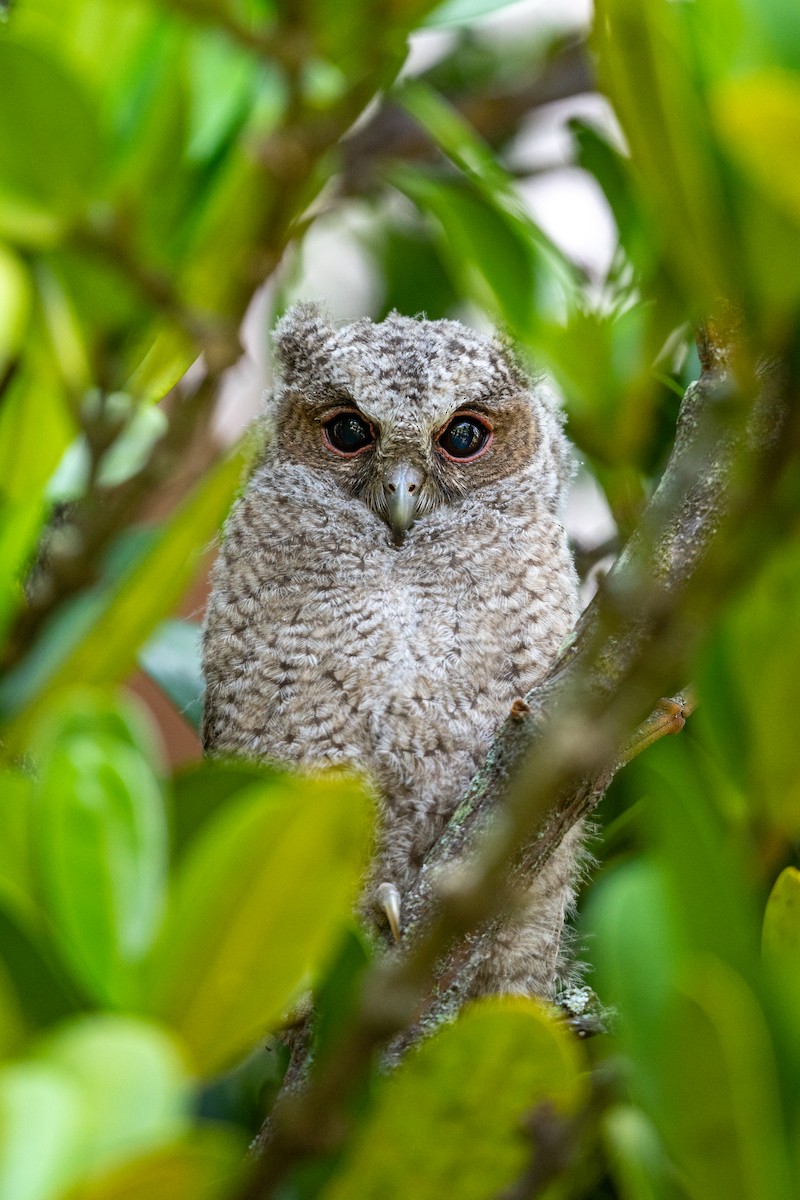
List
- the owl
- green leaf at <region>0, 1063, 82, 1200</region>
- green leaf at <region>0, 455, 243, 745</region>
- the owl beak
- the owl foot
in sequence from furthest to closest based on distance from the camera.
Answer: the owl beak, the owl, the owl foot, green leaf at <region>0, 455, 243, 745</region>, green leaf at <region>0, 1063, 82, 1200</region>

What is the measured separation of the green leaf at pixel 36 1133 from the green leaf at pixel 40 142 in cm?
44

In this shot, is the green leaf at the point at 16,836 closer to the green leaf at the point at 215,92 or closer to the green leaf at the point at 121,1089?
the green leaf at the point at 121,1089

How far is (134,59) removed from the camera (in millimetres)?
749

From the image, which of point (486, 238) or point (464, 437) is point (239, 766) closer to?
point (486, 238)

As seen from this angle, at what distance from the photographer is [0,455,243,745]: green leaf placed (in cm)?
63

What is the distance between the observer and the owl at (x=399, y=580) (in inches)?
73.6

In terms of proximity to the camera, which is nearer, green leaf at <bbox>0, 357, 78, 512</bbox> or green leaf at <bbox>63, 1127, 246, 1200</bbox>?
green leaf at <bbox>63, 1127, 246, 1200</bbox>

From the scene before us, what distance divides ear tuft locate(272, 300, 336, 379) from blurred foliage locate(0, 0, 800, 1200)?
1382mm

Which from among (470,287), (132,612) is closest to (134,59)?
(132,612)

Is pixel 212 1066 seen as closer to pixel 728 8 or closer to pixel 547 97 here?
pixel 728 8

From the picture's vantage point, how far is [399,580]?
6.71ft

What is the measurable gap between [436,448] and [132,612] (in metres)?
1.57

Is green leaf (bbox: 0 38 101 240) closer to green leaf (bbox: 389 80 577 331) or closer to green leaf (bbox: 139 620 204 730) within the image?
green leaf (bbox: 389 80 577 331)

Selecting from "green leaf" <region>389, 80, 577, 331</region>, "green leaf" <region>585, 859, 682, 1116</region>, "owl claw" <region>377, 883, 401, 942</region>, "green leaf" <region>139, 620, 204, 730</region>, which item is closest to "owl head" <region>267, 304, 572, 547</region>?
"green leaf" <region>139, 620, 204, 730</region>
